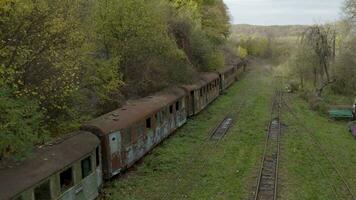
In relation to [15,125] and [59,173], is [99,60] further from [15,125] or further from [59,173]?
[15,125]

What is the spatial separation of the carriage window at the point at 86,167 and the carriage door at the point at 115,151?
2168 millimetres

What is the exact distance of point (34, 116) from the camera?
13125mm

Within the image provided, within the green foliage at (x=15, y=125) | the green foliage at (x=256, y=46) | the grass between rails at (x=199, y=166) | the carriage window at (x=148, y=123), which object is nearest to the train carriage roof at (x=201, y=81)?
the grass between rails at (x=199, y=166)

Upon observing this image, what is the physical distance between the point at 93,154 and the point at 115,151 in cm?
220

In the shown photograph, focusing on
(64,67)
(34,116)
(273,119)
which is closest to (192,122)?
(273,119)

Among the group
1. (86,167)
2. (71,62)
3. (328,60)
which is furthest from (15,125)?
(328,60)

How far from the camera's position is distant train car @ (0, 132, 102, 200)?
446 inches

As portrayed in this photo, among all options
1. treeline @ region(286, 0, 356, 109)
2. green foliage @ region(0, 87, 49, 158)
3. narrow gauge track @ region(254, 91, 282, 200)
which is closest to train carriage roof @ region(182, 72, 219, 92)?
narrow gauge track @ region(254, 91, 282, 200)

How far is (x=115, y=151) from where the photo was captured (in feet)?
58.3

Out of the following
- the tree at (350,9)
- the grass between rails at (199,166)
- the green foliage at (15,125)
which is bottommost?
the grass between rails at (199,166)

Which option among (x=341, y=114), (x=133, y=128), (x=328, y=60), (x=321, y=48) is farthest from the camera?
(x=328, y=60)

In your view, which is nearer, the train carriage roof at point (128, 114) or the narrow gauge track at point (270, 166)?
the train carriage roof at point (128, 114)

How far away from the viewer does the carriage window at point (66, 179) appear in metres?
13.5

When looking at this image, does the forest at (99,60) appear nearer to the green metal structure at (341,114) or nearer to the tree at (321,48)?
the tree at (321,48)
